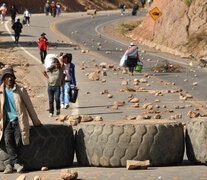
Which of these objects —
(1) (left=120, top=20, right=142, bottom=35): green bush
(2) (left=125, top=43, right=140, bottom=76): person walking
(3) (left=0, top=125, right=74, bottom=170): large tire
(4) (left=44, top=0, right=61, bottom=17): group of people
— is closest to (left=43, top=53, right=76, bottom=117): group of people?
(3) (left=0, top=125, right=74, bottom=170): large tire

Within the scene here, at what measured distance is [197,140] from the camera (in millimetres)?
9477

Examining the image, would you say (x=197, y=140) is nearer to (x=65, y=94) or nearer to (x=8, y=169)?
(x=8, y=169)

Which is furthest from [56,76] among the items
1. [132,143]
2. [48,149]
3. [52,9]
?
[52,9]

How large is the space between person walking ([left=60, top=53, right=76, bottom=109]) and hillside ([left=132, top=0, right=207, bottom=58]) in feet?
71.7

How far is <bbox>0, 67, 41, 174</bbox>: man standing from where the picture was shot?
9133 mm

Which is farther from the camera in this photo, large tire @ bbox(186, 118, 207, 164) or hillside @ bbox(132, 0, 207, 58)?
hillside @ bbox(132, 0, 207, 58)

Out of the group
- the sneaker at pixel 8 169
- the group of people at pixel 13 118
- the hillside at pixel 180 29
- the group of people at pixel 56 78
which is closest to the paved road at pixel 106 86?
the sneaker at pixel 8 169

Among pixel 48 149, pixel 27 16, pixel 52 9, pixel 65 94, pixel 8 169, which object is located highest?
pixel 48 149

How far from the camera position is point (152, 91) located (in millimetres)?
21312

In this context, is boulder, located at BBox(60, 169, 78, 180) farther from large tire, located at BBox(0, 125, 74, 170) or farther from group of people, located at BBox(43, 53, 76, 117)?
group of people, located at BBox(43, 53, 76, 117)

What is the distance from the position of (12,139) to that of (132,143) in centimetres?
176

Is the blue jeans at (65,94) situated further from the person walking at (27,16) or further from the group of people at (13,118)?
the person walking at (27,16)

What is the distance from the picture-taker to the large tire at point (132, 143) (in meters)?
9.25

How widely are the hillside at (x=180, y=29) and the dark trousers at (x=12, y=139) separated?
30213mm
